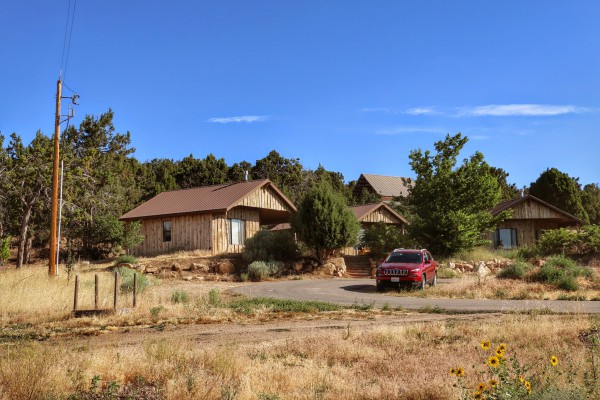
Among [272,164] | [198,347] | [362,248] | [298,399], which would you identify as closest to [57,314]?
[198,347]

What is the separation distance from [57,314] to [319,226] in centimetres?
1836

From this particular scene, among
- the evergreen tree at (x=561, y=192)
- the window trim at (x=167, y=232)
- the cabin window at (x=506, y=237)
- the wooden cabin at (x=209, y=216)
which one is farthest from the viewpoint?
the evergreen tree at (x=561, y=192)

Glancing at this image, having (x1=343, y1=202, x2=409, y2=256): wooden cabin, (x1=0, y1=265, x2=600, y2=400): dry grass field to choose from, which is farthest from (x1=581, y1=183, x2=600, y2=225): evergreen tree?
(x1=0, y1=265, x2=600, y2=400): dry grass field

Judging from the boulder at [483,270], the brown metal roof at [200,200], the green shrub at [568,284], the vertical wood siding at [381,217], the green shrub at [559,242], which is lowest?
the green shrub at [568,284]

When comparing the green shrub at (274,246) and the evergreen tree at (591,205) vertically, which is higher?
the evergreen tree at (591,205)

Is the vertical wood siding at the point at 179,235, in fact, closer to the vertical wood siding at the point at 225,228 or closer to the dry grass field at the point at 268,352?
the vertical wood siding at the point at 225,228

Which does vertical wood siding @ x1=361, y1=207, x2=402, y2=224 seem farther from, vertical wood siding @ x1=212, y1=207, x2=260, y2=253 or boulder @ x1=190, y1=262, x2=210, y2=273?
boulder @ x1=190, y1=262, x2=210, y2=273

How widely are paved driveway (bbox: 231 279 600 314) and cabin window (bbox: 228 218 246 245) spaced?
8886 mm

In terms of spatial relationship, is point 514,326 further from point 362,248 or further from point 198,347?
point 362,248

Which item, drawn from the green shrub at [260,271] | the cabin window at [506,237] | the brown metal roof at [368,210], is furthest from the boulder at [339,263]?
the cabin window at [506,237]

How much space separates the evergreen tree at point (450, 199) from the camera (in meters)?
33.4

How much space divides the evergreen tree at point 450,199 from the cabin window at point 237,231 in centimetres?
1098

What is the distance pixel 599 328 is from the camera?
11.7 m

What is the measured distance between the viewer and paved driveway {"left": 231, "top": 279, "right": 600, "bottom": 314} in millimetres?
17031
